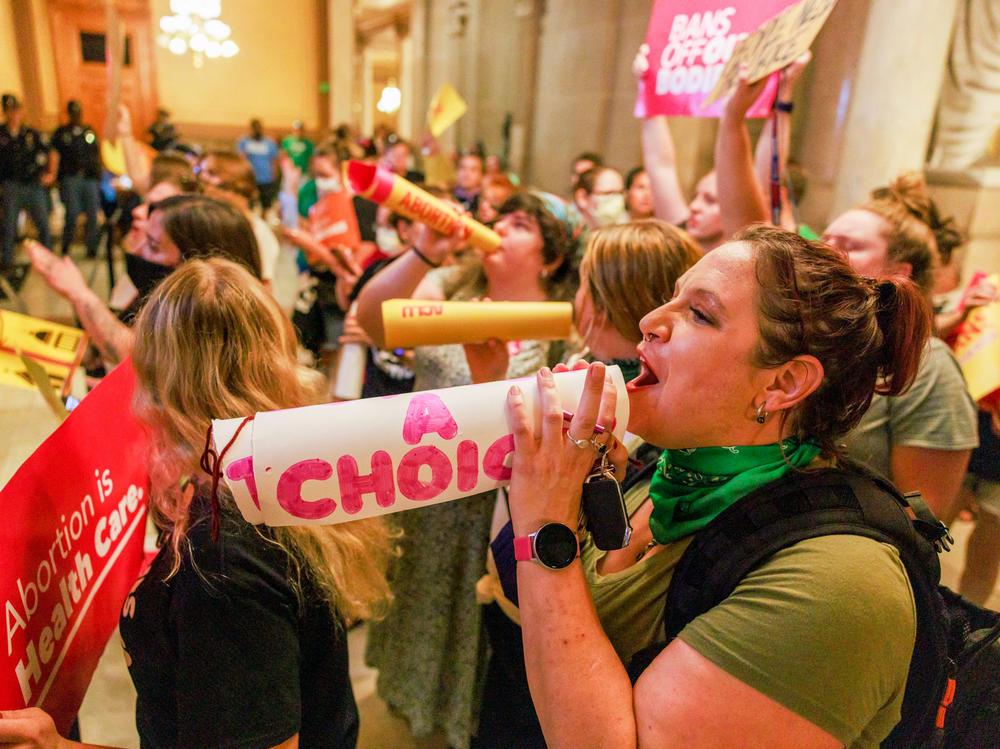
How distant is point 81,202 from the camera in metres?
7.80

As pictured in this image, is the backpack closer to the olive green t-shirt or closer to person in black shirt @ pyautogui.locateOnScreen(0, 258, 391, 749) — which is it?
the olive green t-shirt

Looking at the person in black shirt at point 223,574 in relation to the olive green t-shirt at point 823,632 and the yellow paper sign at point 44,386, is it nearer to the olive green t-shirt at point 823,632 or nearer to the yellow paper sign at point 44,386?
the yellow paper sign at point 44,386

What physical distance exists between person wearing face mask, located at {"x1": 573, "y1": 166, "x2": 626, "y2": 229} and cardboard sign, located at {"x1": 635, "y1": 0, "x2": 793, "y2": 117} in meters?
2.28

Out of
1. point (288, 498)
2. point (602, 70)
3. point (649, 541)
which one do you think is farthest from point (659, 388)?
point (602, 70)

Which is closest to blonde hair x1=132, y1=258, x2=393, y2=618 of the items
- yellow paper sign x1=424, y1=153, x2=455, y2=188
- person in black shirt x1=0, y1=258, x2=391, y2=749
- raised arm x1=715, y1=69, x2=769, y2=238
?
person in black shirt x1=0, y1=258, x2=391, y2=749

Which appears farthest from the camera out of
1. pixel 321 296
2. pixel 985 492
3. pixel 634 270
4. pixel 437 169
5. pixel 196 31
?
pixel 196 31

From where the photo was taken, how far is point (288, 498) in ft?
2.86

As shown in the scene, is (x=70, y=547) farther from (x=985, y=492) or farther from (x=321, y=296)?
(x=985, y=492)

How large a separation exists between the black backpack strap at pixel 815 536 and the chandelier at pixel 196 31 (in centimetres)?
1502

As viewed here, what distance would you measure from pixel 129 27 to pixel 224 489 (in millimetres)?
16419

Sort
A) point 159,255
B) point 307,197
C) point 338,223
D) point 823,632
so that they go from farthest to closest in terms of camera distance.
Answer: point 307,197 → point 338,223 → point 159,255 → point 823,632

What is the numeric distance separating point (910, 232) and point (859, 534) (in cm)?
130

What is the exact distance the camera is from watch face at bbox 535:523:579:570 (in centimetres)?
88

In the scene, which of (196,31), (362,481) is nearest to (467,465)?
(362,481)
